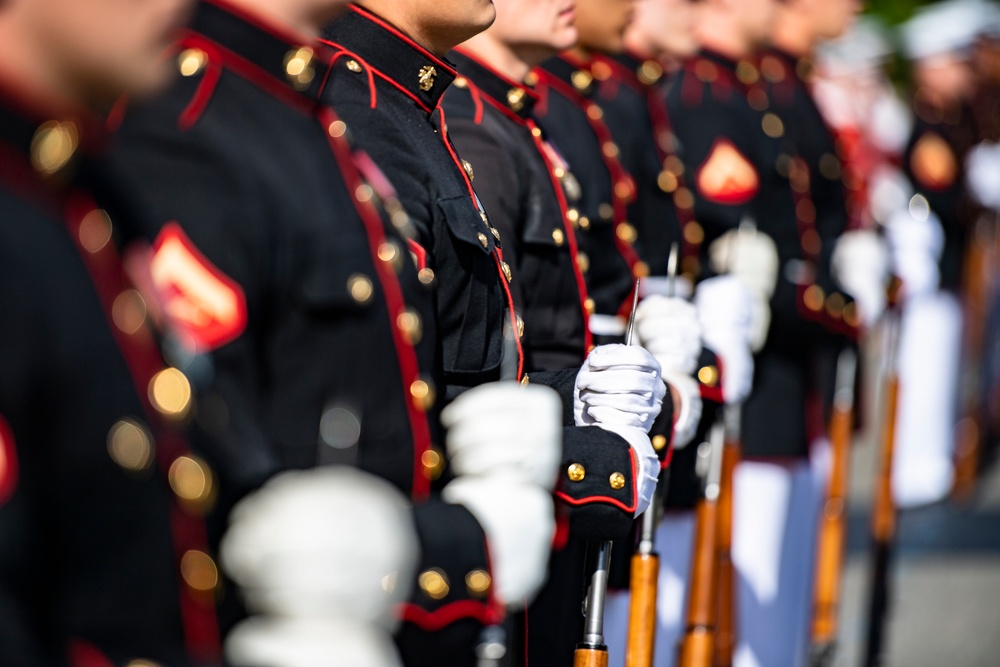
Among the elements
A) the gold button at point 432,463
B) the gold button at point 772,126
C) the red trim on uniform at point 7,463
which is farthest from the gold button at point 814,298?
the red trim on uniform at point 7,463

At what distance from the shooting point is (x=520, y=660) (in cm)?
269

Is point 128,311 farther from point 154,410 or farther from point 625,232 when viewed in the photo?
point 625,232

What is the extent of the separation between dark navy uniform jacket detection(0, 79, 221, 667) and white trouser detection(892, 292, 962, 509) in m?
7.72

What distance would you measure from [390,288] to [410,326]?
7cm

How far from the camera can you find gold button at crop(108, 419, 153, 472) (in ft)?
4.46

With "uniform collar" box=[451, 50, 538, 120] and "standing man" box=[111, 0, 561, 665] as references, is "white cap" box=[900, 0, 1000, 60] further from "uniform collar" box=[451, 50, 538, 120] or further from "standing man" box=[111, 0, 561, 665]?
"standing man" box=[111, 0, 561, 665]

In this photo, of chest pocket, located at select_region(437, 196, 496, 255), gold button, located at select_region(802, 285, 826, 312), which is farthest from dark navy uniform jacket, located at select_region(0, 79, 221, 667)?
gold button, located at select_region(802, 285, 826, 312)

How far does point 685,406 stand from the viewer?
3.44 m

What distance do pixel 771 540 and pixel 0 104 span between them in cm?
406

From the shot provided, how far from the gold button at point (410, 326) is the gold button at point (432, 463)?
5.6 inches

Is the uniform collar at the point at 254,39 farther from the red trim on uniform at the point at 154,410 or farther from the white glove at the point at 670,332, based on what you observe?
the white glove at the point at 670,332

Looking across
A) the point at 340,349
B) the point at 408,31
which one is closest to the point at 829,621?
the point at 408,31

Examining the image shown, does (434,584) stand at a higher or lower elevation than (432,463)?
lower

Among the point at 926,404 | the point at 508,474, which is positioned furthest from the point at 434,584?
the point at 926,404
